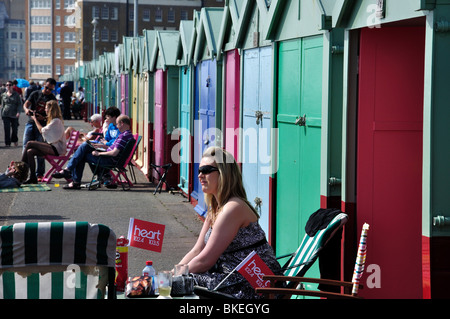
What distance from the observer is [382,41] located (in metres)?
5.64

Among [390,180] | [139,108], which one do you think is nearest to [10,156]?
[139,108]

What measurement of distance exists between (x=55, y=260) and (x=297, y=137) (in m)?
2.99

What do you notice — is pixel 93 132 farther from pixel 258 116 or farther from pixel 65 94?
pixel 65 94

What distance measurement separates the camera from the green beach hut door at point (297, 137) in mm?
6523

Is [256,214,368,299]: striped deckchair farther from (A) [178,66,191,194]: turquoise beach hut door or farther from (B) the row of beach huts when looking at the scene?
(A) [178,66,191,194]: turquoise beach hut door

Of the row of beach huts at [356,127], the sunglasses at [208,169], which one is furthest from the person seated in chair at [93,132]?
the sunglasses at [208,169]

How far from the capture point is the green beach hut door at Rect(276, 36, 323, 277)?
6523mm

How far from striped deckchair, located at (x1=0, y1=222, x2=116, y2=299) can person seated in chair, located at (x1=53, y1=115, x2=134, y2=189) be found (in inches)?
389

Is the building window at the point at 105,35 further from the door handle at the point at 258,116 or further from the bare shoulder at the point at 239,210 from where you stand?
the bare shoulder at the point at 239,210

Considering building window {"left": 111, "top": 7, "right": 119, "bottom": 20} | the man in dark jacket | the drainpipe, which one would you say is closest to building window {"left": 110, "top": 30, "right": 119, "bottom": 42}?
building window {"left": 111, "top": 7, "right": 119, "bottom": 20}

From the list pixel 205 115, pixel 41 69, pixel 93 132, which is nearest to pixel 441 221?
pixel 205 115
